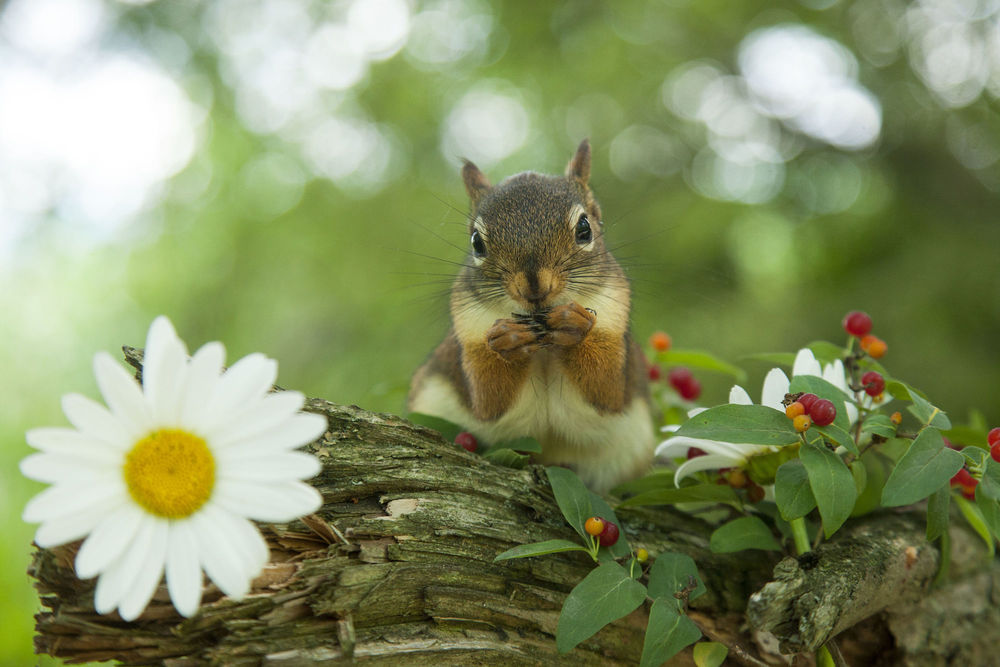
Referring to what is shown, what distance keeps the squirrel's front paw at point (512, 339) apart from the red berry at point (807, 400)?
650 millimetres

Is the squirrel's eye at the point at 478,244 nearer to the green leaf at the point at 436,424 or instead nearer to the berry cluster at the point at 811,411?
the green leaf at the point at 436,424

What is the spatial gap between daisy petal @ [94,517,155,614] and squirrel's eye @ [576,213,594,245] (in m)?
1.39

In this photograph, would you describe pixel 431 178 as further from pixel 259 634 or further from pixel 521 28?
pixel 259 634

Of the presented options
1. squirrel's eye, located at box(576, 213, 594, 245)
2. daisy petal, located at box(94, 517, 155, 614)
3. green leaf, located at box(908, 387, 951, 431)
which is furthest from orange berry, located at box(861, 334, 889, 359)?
daisy petal, located at box(94, 517, 155, 614)

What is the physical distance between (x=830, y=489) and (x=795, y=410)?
0.16 m

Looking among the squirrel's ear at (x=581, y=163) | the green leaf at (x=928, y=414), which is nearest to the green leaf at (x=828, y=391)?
the green leaf at (x=928, y=414)

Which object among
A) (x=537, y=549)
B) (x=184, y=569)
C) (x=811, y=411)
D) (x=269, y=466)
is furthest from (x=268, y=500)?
(x=811, y=411)

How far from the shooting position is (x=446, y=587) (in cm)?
147

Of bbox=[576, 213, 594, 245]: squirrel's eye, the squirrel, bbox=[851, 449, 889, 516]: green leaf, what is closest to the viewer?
bbox=[851, 449, 889, 516]: green leaf

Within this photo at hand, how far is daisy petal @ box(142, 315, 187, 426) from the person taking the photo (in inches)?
43.3

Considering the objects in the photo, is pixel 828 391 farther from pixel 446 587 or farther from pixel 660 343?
pixel 660 343

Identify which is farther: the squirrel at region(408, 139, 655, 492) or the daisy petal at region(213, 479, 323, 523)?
the squirrel at region(408, 139, 655, 492)

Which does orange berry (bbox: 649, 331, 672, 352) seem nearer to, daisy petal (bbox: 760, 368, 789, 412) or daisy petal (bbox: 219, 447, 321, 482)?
daisy petal (bbox: 760, 368, 789, 412)

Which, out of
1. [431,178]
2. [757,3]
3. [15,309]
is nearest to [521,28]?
[431,178]
